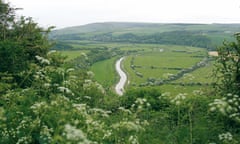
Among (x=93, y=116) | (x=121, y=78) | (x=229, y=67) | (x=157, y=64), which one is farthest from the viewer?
(x=157, y=64)

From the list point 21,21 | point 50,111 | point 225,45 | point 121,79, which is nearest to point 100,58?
point 121,79

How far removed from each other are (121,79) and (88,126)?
88.4 meters

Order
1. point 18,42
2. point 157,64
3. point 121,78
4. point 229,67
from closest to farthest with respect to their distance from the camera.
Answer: point 229,67 < point 18,42 < point 121,78 < point 157,64

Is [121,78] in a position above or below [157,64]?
above

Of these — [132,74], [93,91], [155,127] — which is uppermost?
[93,91]

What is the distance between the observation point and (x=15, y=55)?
22.9m

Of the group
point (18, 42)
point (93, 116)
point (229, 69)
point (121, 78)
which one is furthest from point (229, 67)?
point (121, 78)

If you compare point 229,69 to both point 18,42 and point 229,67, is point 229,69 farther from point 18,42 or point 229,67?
point 18,42

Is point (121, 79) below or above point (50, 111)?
below

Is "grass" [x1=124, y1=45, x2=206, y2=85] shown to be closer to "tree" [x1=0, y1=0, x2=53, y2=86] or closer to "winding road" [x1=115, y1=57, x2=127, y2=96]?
"winding road" [x1=115, y1=57, x2=127, y2=96]

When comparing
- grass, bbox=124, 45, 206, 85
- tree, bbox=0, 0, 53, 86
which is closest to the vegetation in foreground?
tree, bbox=0, 0, 53, 86

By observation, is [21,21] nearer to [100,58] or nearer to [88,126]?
[88,126]

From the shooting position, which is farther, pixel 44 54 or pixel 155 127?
pixel 44 54

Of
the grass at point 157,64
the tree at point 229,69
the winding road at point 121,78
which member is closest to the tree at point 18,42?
the tree at point 229,69
